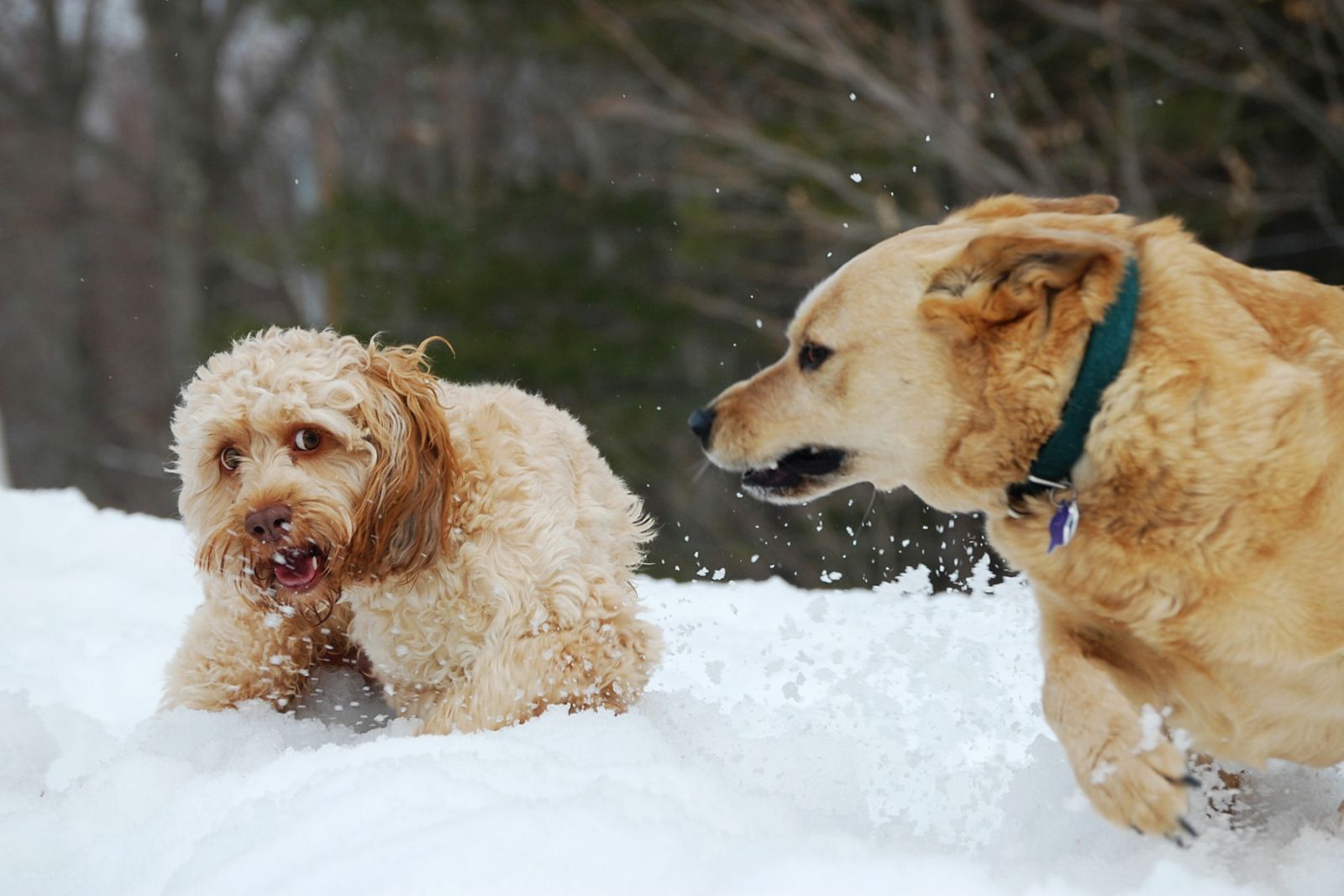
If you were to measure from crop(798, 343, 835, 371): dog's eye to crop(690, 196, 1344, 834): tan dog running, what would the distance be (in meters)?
0.14

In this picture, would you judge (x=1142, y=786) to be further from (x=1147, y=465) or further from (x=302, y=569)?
(x=302, y=569)

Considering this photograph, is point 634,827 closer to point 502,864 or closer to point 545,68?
point 502,864

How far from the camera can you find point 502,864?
2.54 m

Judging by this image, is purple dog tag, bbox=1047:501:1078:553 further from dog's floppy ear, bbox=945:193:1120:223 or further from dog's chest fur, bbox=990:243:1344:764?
dog's floppy ear, bbox=945:193:1120:223

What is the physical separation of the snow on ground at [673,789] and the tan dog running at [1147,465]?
27 cm

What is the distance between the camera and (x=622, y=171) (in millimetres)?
18078

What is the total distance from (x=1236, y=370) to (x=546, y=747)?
1.96m

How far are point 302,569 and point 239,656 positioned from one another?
0.70 m

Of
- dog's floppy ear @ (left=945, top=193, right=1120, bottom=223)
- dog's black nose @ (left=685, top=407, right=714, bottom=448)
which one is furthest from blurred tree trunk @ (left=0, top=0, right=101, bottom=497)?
dog's floppy ear @ (left=945, top=193, right=1120, bottom=223)

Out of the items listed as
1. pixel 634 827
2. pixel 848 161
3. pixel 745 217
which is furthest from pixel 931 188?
pixel 634 827

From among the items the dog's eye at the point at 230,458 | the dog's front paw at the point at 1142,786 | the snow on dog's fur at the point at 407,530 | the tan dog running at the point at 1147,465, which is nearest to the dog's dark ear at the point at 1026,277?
the tan dog running at the point at 1147,465

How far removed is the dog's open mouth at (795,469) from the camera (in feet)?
11.4

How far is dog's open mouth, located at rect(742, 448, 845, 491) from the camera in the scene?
347 centimetres

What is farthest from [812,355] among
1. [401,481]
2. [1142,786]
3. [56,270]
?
[56,270]
